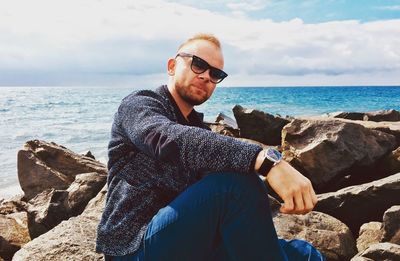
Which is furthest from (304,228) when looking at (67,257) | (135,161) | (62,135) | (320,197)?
(62,135)

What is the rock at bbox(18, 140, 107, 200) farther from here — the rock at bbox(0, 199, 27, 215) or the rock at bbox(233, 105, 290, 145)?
the rock at bbox(233, 105, 290, 145)

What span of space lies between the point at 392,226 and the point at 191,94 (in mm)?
2828

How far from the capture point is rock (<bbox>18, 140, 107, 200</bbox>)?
884cm

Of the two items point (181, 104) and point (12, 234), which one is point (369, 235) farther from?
point (12, 234)

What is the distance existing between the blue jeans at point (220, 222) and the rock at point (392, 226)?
285 cm

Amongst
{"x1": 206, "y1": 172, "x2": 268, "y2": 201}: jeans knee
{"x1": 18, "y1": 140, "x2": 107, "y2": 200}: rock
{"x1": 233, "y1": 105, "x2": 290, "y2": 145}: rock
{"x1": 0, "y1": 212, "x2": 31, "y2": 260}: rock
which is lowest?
{"x1": 0, "y1": 212, "x2": 31, "y2": 260}: rock

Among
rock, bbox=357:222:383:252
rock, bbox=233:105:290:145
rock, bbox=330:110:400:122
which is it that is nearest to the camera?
rock, bbox=357:222:383:252

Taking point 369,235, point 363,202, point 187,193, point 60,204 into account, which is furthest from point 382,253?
point 60,204

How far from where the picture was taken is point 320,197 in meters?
6.11

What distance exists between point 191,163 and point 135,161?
49 centimetres

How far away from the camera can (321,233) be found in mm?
4945

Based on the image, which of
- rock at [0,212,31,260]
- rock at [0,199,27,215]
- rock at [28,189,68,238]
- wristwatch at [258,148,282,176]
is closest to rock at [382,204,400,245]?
wristwatch at [258,148,282,176]

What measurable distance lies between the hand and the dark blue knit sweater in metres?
0.13

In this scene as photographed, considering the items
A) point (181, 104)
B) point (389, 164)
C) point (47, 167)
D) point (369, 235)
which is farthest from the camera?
point (47, 167)
